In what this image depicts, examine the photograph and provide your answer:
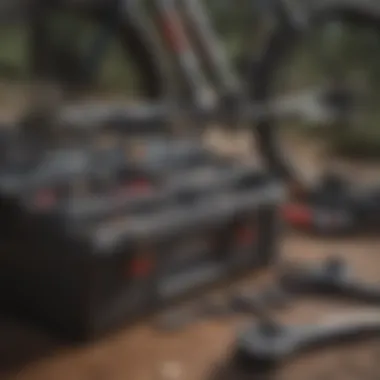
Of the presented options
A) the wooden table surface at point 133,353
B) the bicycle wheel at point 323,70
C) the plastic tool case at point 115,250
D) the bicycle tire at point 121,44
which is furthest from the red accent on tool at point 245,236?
the bicycle tire at point 121,44

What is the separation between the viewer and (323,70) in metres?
2.43

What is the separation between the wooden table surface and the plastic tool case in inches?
1.8

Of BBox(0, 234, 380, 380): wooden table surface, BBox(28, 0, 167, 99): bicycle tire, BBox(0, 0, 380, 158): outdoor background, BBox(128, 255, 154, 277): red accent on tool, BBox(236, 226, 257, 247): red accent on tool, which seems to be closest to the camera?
BBox(0, 234, 380, 380): wooden table surface

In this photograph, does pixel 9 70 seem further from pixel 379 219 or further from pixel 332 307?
pixel 332 307

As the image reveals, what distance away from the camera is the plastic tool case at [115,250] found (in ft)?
5.14

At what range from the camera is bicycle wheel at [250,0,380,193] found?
2.23m

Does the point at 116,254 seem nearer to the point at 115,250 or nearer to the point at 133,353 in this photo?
the point at 115,250

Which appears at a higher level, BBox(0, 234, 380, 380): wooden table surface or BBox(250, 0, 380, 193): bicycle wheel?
BBox(250, 0, 380, 193): bicycle wheel

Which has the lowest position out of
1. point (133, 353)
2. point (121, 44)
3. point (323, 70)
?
point (133, 353)

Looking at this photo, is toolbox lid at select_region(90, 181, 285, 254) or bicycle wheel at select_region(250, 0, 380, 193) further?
bicycle wheel at select_region(250, 0, 380, 193)

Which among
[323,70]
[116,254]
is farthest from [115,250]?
[323,70]

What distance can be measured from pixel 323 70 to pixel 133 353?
1150 millimetres

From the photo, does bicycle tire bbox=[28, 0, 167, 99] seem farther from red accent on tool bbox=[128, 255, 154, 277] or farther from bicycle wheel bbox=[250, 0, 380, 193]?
red accent on tool bbox=[128, 255, 154, 277]

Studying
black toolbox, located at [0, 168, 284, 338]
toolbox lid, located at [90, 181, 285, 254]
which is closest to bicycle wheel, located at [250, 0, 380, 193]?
toolbox lid, located at [90, 181, 285, 254]
